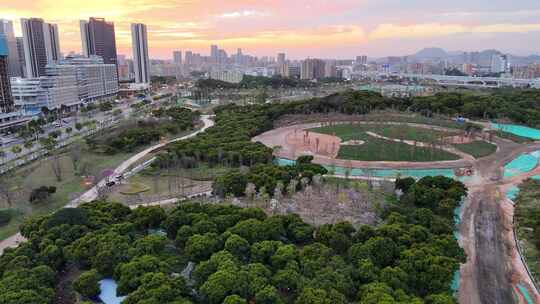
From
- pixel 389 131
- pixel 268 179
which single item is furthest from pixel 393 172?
pixel 389 131

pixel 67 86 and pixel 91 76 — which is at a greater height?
pixel 91 76

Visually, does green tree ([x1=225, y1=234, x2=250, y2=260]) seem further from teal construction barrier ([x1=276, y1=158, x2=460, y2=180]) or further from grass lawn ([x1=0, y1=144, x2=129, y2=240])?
teal construction barrier ([x1=276, y1=158, x2=460, y2=180])

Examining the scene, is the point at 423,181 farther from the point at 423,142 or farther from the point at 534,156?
the point at 534,156

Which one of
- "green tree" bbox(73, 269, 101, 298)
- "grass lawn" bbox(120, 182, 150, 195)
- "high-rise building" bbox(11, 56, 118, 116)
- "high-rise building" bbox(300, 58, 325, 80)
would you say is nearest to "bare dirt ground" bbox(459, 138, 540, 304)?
"green tree" bbox(73, 269, 101, 298)

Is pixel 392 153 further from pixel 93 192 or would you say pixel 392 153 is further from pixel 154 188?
pixel 93 192

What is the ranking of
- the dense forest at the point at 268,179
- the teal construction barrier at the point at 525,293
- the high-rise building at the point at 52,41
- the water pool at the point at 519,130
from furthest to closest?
the high-rise building at the point at 52,41 < the water pool at the point at 519,130 < the dense forest at the point at 268,179 < the teal construction barrier at the point at 525,293

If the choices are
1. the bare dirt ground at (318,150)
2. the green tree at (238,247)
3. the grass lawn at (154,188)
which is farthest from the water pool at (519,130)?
the green tree at (238,247)

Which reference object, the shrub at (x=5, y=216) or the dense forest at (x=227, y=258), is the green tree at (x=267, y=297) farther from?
the shrub at (x=5, y=216)
